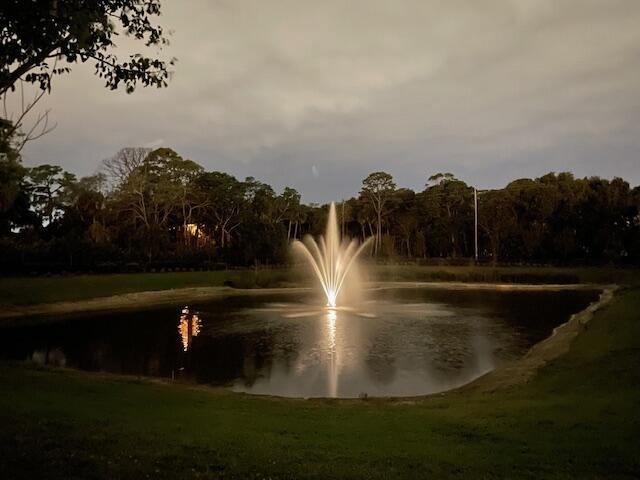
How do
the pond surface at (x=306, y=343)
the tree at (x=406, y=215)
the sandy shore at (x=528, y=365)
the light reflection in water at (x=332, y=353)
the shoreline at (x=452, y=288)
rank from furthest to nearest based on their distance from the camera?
the tree at (x=406, y=215) < the pond surface at (x=306, y=343) < the light reflection in water at (x=332, y=353) < the shoreline at (x=452, y=288) < the sandy shore at (x=528, y=365)

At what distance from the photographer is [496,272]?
2112 inches

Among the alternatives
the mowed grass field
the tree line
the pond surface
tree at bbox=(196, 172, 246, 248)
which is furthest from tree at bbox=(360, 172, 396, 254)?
the mowed grass field

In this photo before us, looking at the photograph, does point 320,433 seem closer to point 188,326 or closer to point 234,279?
point 188,326

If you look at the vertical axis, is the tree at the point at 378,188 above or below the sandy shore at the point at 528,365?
above

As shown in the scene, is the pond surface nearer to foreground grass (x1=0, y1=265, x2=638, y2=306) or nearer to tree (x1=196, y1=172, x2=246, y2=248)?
foreground grass (x1=0, y1=265, x2=638, y2=306)

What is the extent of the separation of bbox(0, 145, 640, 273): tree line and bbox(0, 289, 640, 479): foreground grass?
127ft

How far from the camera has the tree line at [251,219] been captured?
54219mm

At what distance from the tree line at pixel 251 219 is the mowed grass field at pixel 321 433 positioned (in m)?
38.5

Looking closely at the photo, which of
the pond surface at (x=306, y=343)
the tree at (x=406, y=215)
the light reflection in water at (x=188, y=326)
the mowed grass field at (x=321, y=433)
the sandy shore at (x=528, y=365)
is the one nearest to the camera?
the mowed grass field at (x=321, y=433)

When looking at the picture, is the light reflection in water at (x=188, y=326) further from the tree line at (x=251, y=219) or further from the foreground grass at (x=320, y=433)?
the tree line at (x=251, y=219)

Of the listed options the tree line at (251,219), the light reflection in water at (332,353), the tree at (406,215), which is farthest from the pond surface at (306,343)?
the tree at (406,215)

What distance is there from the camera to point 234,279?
4900 centimetres

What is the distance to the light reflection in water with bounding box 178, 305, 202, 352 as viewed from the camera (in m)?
22.7

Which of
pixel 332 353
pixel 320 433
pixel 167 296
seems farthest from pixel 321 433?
pixel 167 296
